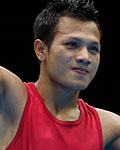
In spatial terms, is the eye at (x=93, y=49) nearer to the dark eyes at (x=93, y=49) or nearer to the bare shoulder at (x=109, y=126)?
the dark eyes at (x=93, y=49)

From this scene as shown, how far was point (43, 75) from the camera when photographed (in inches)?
61.1

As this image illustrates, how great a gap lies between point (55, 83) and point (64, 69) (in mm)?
117

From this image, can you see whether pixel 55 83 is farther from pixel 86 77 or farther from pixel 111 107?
pixel 111 107

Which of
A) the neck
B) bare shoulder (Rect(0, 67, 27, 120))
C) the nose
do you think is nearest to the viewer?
bare shoulder (Rect(0, 67, 27, 120))

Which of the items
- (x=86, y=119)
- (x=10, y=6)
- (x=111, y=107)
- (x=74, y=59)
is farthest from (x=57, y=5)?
(x=111, y=107)

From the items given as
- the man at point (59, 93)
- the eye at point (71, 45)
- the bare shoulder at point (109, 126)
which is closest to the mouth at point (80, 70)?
the man at point (59, 93)

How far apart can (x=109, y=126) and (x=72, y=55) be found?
0.47 m

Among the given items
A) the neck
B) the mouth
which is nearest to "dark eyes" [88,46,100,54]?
the mouth

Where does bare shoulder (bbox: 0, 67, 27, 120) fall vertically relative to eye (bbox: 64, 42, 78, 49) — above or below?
below

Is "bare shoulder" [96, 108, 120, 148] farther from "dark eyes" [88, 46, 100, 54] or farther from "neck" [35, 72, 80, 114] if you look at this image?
"dark eyes" [88, 46, 100, 54]

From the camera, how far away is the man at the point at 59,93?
1371mm

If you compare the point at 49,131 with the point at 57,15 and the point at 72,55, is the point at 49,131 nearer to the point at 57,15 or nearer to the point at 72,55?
the point at 72,55

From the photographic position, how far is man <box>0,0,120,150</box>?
1.37 meters

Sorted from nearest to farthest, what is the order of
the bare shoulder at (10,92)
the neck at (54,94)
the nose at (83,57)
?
the bare shoulder at (10,92), the nose at (83,57), the neck at (54,94)
